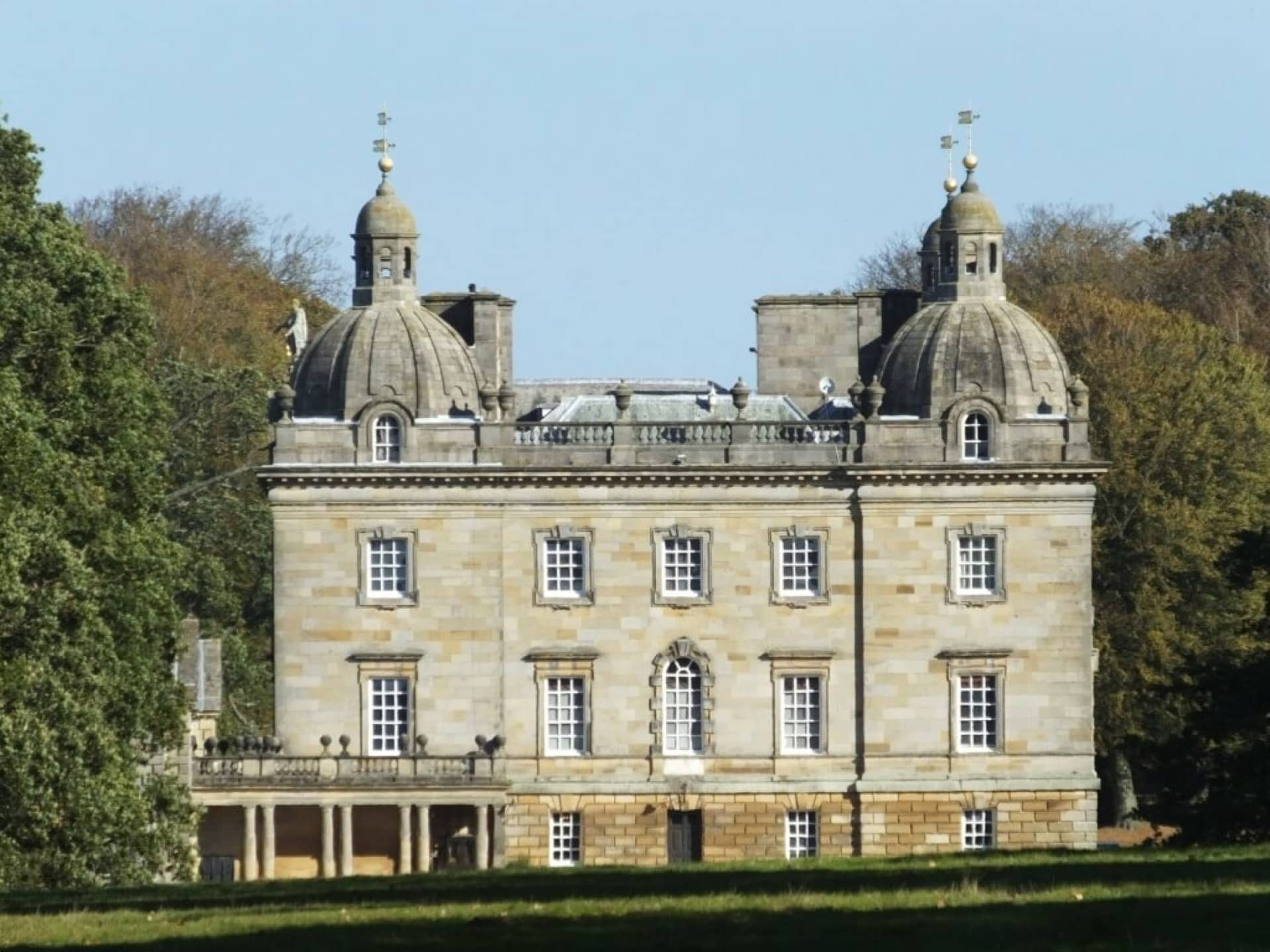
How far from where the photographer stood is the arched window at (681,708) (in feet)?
221

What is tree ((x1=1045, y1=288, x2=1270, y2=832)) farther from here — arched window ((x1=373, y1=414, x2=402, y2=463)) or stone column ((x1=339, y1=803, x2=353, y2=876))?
stone column ((x1=339, y1=803, x2=353, y2=876))

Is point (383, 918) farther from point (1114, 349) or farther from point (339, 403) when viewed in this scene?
point (1114, 349)

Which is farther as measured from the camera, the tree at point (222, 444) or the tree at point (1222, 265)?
the tree at point (1222, 265)

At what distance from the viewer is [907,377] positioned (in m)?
68.2

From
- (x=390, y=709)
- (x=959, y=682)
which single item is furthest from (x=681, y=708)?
(x=390, y=709)

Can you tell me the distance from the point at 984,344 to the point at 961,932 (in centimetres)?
3852

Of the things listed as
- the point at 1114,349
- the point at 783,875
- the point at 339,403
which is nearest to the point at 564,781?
the point at 339,403

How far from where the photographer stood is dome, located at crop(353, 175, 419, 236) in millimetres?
70438

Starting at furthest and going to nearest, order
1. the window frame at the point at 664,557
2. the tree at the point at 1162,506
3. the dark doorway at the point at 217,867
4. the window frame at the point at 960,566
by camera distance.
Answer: the tree at the point at 1162,506 → the window frame at the point at 664,557 → the window frame at the point at 960,566 → the dark doorway at the point at 217,867

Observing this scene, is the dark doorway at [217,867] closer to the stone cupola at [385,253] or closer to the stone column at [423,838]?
the stone column at [423,838]

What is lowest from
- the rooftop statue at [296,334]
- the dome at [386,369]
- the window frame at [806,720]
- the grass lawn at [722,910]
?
the grass lawn at [722,910]

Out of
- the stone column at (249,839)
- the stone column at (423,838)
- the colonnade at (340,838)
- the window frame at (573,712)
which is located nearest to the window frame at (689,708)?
the window frame at (573,712)

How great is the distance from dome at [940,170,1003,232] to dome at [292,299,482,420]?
30.1 ft

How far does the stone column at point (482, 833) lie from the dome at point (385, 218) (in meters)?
11.0
